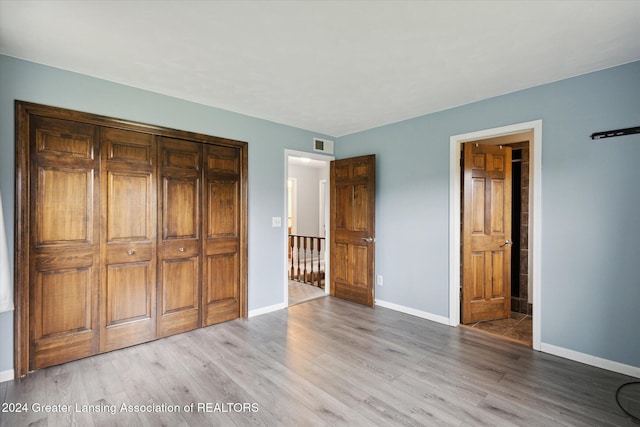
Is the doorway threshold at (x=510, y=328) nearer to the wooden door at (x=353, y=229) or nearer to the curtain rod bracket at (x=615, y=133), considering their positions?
the wooden door at (x=353, y=229)

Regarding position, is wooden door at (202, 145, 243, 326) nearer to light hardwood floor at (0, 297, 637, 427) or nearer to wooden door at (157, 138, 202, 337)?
wooden door at (157, 138, 202, 337)

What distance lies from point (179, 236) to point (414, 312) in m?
3.00

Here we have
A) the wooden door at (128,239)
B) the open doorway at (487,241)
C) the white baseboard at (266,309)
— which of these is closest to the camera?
the wooden door at (128,239)

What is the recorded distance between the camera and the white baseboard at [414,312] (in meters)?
3.59

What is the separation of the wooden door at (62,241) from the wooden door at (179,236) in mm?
561

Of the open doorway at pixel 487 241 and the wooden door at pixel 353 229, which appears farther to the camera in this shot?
the wooden door at pixel 353 229

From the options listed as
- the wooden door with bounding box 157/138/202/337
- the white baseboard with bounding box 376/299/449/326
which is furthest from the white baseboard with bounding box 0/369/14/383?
the white baseboard with bounding box 376/299/449/326

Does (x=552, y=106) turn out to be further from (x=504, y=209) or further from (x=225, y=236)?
(x=225, y=236)

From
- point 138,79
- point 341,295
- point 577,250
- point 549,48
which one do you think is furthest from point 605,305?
point 138,79

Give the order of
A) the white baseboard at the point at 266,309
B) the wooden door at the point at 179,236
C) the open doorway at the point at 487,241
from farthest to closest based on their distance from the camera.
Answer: the white baseboard at the point at 266,309 → the open doorway at the point at 487,241 → the wooden door at the point at 179,236

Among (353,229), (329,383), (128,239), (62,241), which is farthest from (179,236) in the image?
(353,229)

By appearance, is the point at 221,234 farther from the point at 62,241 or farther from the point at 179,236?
the point at 62,241

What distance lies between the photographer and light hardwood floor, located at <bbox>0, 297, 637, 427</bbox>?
6.37 ft

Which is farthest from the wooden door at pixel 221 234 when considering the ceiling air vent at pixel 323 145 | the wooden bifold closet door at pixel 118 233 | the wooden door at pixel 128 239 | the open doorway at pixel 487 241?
the open doorway at pixel 487 241
